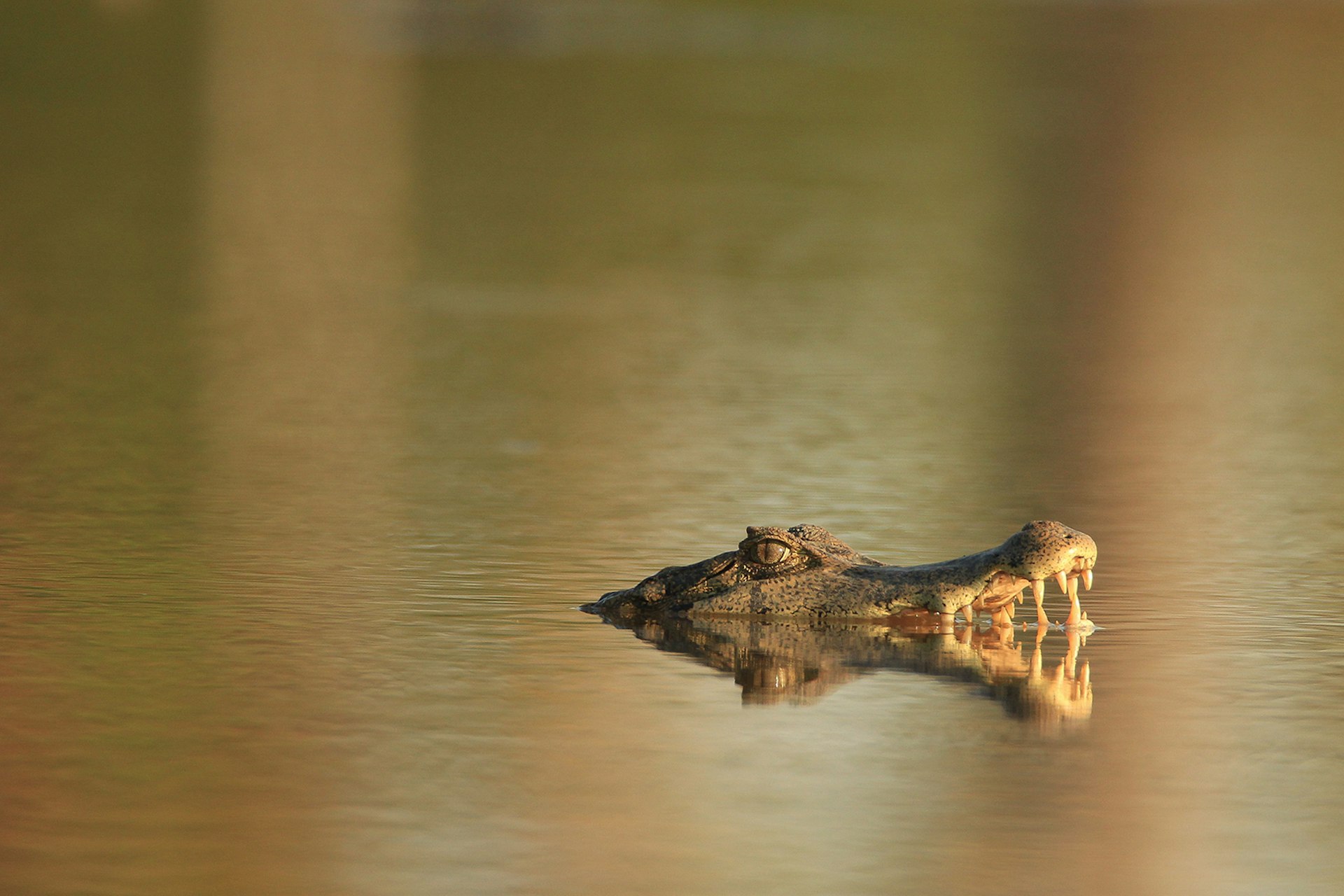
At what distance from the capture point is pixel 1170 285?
95.8ft

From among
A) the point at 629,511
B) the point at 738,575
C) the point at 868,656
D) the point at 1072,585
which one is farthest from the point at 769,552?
Answer: the point at 629,511

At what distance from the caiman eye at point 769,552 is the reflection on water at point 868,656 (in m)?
0.27

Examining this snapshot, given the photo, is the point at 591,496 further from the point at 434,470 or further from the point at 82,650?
the point at 82,650

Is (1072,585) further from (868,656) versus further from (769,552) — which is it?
(769,552)

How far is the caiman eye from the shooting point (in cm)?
1151

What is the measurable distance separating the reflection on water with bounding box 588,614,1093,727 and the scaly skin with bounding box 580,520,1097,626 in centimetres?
7

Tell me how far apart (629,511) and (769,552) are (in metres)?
2.92

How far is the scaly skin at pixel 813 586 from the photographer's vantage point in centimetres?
1109

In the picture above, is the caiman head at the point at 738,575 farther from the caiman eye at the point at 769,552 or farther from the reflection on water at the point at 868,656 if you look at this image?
the reflection on water at the point at 868,656

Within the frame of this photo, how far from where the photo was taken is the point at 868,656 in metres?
10.7

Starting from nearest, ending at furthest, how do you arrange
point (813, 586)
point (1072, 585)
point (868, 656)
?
point (868, 656), point (1072, 585), point (813, 586)

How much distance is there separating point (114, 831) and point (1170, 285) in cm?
2260

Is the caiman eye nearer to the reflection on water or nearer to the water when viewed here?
the reflection on water

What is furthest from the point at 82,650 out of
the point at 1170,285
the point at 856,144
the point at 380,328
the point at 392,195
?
the point at 856,144
